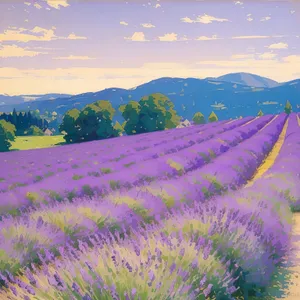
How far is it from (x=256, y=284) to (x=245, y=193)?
7.19 ft

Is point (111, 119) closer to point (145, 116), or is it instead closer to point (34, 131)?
point (145, 116)

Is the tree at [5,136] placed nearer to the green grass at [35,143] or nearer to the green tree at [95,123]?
the green grass at [35,143]

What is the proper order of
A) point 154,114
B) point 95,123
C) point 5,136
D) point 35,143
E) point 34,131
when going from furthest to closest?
point 34,131 → point 154,114 → point 95,123 → point 35,143 → point 5,136

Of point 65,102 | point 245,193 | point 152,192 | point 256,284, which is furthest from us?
point 65,102

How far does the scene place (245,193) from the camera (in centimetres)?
515

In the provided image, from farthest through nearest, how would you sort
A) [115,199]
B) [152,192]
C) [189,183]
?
[189,183]
[152,192]
[115,199]

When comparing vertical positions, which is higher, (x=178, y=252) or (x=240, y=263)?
(x=178, y=252)

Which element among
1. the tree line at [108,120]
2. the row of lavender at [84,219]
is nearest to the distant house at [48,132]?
the tree line at [108,120]

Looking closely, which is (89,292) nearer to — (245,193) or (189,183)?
(245,193)

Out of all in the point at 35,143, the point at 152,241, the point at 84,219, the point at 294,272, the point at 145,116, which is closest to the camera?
the point at 152,241

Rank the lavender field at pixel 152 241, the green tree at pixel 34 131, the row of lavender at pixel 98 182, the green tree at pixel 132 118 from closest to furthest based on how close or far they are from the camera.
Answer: the lavender field at pixel 152 241 → the row of lavender at pixel 98 182 → the green tree at pixel 132 118 → the green tree at pixel 34 131

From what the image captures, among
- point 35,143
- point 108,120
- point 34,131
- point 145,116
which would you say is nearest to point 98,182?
point 35,143

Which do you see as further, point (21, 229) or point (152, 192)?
point (152, 192)

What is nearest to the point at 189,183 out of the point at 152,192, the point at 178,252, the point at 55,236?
the point at 152,192
